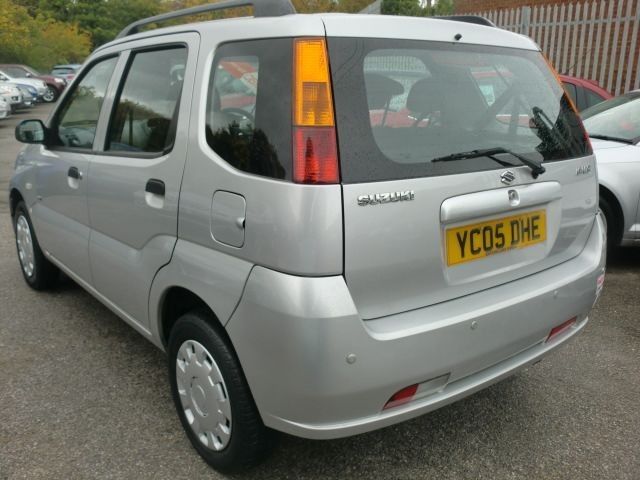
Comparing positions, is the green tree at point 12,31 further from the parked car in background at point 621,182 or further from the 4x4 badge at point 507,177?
the 4x4 badge at point 507,177

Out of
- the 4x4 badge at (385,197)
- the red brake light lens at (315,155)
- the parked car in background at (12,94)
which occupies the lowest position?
the parked car in background at (12,94)

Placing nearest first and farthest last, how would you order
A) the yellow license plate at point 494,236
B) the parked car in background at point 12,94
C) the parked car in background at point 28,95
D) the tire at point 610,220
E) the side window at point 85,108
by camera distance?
the yellow license plate at point 494,236 < the side window at point 85,108 < the tire at point 610,220 < the parked car in background at point 12,94 < the parked car in background at point 28,95

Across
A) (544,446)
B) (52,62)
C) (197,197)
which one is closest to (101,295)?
(197,197)

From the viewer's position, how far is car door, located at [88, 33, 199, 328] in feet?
7.56

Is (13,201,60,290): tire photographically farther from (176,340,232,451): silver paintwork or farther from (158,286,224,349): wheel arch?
(176,340,232,451): silver paintwork

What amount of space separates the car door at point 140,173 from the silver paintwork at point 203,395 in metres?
0.38

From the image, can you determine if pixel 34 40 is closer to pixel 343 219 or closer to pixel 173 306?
pixel 173 306

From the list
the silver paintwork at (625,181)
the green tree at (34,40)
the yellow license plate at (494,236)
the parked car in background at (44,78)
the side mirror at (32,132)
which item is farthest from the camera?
the green tree at (34,40)

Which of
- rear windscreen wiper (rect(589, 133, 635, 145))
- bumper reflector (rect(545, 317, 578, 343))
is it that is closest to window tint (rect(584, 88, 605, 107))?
rear windscreen wiper (rect(589, 133, 635, 145))

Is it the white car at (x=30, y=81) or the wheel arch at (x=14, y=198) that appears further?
the white car at (x=30, y=81)

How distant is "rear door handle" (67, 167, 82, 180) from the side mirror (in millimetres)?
512

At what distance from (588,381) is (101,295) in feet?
8.51

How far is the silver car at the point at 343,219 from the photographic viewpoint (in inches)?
70.4

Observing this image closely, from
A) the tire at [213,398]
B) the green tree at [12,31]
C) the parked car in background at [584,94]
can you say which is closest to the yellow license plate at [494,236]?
the tire at [213,398]
